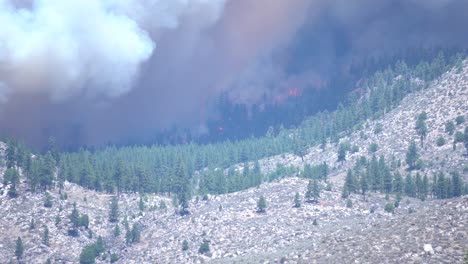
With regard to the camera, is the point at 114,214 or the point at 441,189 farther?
the point at 114,214

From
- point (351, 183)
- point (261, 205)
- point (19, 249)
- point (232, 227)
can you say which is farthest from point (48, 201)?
point (351, 183)

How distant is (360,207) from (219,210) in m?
37.7

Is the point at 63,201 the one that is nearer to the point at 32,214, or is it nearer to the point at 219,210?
the point at 32,214

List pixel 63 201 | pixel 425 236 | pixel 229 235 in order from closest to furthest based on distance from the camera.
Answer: pixel 425 236 < pixel 229 235 < pixel 63 201

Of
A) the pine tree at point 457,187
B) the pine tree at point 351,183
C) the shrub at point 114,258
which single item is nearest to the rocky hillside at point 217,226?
the shrub at point 114,258

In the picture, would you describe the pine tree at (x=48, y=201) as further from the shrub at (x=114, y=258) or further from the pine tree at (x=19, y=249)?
the shrub at (x=114, y=258)

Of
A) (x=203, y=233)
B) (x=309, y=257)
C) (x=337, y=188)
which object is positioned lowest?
(x=309, y=257)

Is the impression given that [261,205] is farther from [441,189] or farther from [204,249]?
[441,189]

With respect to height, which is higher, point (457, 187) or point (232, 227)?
point (457, 187)

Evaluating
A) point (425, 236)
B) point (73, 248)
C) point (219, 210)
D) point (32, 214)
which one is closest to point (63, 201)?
point (32, 214)

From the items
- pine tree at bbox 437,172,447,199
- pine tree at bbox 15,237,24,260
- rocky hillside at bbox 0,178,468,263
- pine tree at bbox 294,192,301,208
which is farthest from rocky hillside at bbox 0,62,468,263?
pine tree at bbox 437,172,447,199

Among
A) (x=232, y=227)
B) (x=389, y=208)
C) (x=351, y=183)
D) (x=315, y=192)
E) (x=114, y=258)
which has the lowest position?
(x=114, y=258)

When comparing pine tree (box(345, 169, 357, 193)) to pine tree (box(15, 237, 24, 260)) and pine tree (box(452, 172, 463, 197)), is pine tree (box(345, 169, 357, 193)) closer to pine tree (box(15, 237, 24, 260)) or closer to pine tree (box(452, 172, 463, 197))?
pine tree (box(452, 172, 463, 197))

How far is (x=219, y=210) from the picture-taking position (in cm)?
18362
